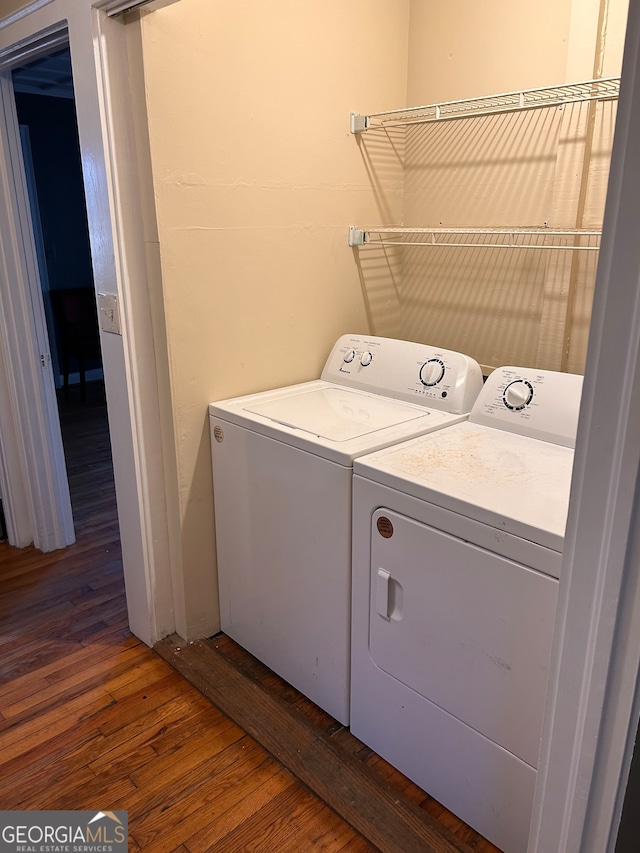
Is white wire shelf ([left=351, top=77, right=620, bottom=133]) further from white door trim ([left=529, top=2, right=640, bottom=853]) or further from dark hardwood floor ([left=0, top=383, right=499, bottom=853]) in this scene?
dark hardwood floor ([left=0, top=383, right=499, bottom=853])

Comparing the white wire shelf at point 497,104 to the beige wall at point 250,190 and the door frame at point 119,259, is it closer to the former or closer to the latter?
the beige wall at point 250,190

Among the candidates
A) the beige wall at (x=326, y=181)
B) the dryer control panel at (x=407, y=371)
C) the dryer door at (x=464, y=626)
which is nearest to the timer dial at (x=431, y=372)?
the dryer control panel at (x=407, y=371)

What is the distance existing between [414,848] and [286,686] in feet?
2.11

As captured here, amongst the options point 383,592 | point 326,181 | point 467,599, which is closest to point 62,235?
point 326,181

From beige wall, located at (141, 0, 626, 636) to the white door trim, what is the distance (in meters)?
1.36

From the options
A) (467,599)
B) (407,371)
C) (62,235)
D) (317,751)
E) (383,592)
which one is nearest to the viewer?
(467,599)

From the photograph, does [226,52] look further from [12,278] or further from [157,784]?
[157,784]

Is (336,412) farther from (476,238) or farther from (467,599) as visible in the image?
(476,238)

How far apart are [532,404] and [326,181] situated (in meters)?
1.07

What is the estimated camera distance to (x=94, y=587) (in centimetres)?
252

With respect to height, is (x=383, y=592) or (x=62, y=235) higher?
(x=62, y=235)

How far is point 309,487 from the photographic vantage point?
5.73ft

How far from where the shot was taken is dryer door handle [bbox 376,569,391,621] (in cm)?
157

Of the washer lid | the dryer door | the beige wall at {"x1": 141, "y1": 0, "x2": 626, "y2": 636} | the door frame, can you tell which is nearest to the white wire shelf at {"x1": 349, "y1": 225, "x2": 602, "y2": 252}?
the beige wall at {"x1": 141, "y1": 0, "x2": 626, "y2": 636}
